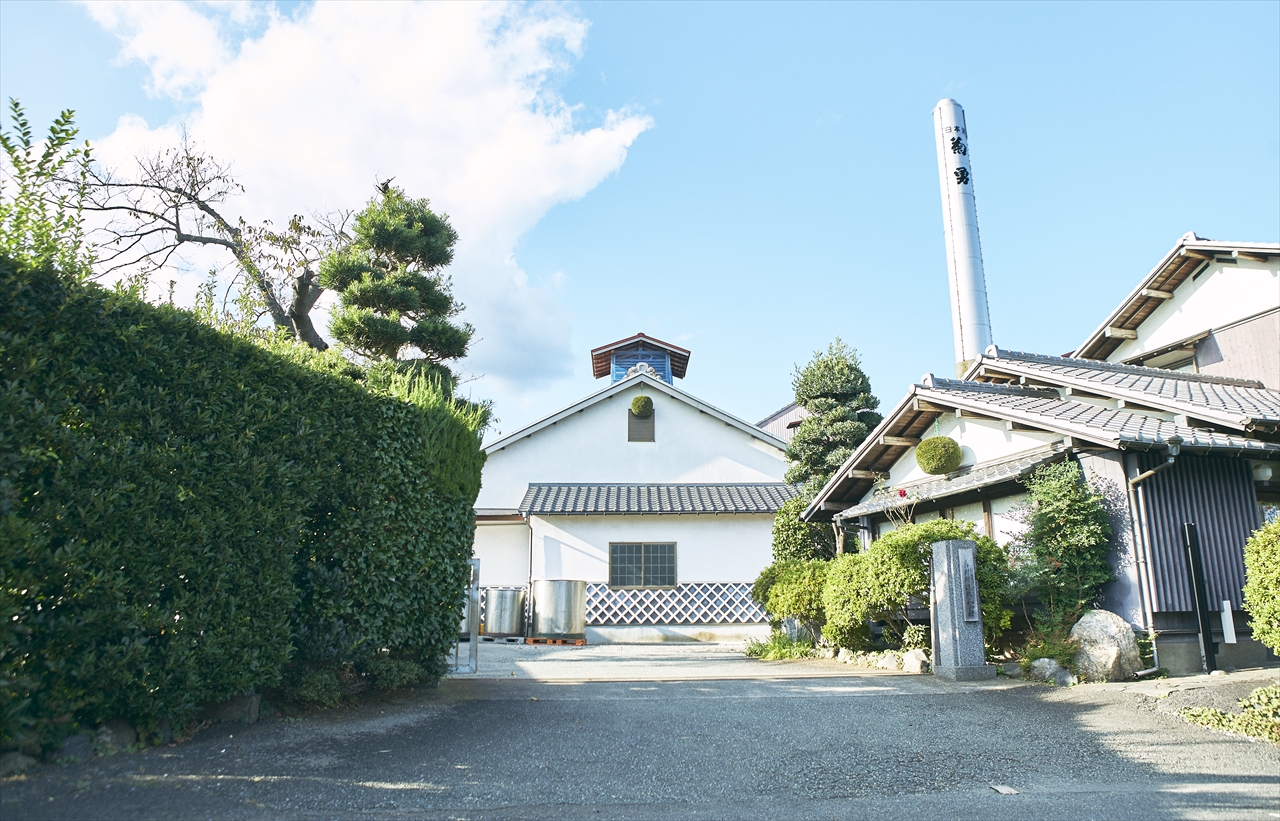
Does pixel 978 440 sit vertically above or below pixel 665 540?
above

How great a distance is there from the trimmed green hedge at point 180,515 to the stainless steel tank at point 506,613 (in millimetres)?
10396

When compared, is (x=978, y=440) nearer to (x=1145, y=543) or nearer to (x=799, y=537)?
(x=1145, y=543)

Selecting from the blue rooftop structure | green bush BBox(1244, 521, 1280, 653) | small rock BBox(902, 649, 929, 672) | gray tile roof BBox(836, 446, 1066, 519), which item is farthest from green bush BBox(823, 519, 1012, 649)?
the blue rooftop structure

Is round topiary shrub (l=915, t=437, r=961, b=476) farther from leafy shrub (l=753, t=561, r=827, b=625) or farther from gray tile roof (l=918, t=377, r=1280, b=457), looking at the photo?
leafy shrub (l=753, t=561, r=827, b=625)

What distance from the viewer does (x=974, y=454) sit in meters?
12.6

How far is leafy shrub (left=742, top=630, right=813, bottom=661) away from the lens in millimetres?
13047

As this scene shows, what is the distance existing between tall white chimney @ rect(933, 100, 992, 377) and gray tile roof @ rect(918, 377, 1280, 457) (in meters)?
8.70

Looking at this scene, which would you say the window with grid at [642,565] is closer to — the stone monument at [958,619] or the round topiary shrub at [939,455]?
the round topiary shrub at [939,455]

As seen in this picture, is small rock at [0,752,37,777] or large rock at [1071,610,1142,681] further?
large rock at [1071,610,1142,681]

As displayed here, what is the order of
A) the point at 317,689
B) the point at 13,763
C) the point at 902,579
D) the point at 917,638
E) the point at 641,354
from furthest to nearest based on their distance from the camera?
the point at 641,354
the point at 917,638
the point at 902,579
the point at 317,689
the point at 13,763

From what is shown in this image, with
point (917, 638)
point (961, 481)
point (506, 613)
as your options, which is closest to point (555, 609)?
point (506, 613)

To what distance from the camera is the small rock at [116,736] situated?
484 centimetres

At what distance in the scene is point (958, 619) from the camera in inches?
360

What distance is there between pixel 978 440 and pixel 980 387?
116 centimetres
